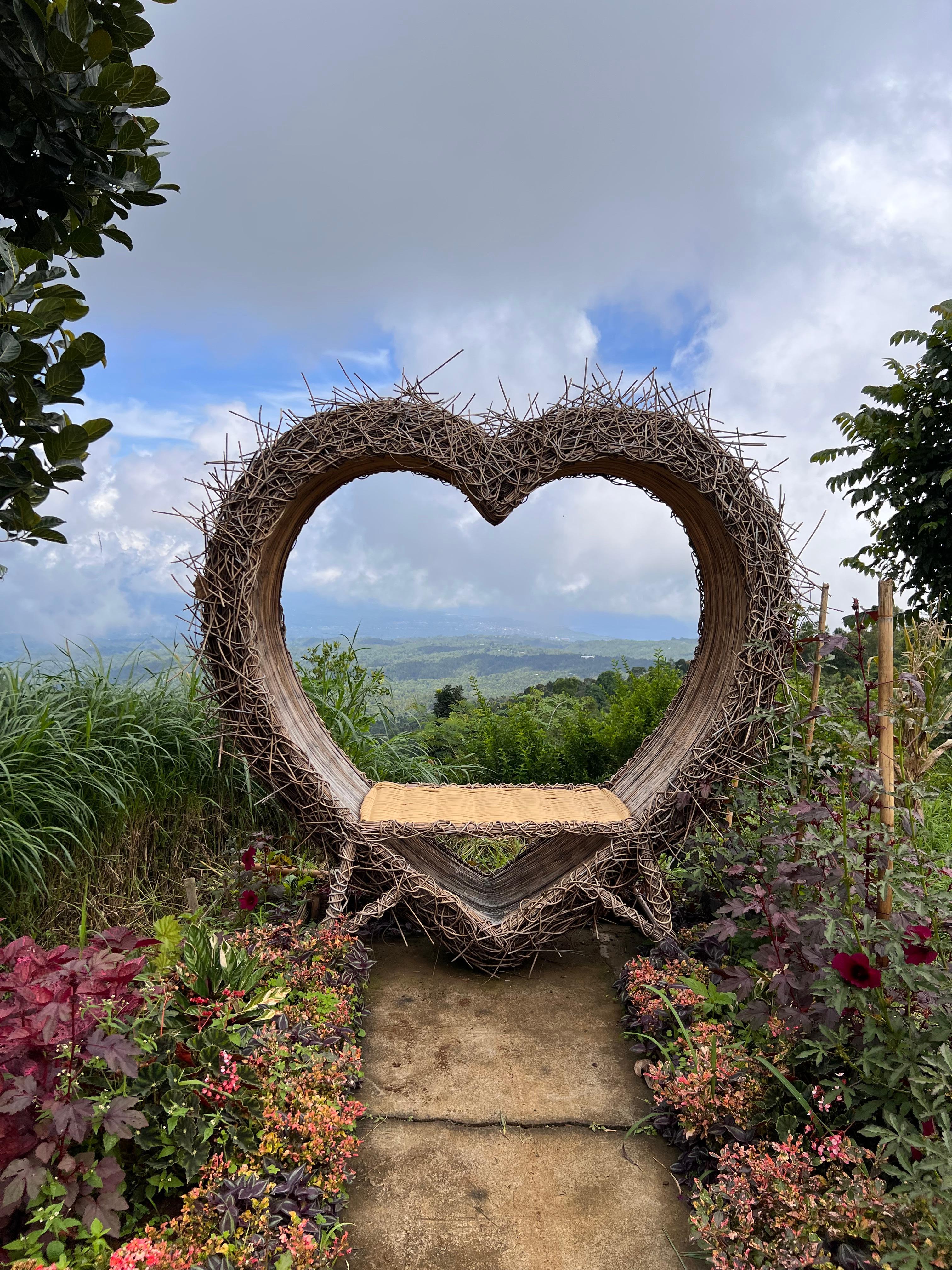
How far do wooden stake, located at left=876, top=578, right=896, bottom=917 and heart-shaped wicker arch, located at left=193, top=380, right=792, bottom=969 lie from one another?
679mm

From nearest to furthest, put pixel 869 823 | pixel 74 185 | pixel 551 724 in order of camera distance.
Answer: pixel 74 185
pixel 869 823
pixel 551 724

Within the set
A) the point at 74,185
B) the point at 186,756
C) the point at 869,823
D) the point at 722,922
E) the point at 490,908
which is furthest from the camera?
the point at 186,756

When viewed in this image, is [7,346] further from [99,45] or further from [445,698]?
[445,698]

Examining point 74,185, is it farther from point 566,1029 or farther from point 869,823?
point 566,1029

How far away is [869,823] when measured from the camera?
8.05 feet

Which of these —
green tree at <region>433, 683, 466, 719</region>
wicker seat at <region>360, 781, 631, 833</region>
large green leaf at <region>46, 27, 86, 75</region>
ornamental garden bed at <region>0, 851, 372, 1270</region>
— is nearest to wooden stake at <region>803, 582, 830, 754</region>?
wicker seat at <region>360, 781, 631, 833</region>

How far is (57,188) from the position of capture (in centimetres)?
192

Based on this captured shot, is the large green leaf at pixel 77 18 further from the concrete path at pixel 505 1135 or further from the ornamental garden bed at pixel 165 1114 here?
the concrete path at pixel 505 1135

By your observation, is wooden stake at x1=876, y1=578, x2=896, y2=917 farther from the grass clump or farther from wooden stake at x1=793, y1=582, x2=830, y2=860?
the grass clump

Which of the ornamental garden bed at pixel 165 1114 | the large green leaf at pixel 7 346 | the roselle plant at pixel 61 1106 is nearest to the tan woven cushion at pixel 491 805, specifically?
the ornamental garden bed at pixel 165 1114

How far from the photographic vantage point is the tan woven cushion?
11.2 feet

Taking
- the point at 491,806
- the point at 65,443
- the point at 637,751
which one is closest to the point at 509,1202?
the point at 491,806

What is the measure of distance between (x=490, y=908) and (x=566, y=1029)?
0.73 metres

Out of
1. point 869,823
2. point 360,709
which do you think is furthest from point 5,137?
point 360,709
